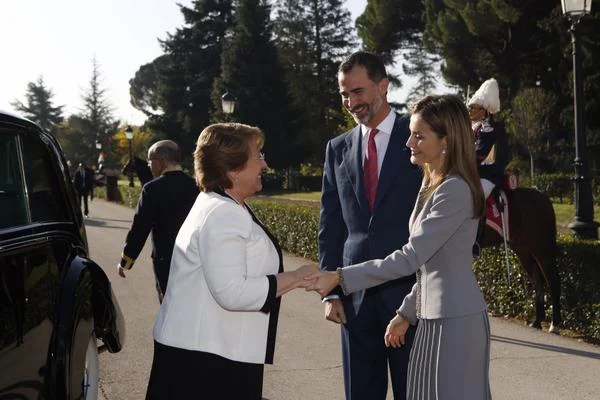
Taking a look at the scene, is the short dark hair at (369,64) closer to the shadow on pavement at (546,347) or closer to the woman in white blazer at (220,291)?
the woman in white blazer at (220,291)

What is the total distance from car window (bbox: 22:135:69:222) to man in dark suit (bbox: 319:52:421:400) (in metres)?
1.55

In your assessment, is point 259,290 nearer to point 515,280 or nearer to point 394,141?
point 394,141

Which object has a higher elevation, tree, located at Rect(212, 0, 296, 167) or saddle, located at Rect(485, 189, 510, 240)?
tree, located at Rect(212, 0, 296, 167)

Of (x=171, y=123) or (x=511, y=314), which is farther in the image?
(x=171, y=123)

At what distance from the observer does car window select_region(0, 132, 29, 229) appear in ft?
12.6

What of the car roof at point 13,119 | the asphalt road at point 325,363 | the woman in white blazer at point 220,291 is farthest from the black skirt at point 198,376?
the asphalt road at point 325,363

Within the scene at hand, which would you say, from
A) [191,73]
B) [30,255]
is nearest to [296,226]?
[30,255]

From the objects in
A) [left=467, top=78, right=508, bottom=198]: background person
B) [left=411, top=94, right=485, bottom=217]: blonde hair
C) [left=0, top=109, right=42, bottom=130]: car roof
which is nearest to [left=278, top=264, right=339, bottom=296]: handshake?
[left=411, top=94, right=485, bottom=217]: blonde hair

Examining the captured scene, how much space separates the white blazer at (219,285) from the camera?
306cm

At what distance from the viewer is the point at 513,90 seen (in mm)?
38844

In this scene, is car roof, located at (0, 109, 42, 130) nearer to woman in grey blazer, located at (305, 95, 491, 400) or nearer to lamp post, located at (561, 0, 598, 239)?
woman in grey blazer, located at (305, 95, 491, 400)

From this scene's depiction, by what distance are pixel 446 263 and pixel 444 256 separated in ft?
0.10

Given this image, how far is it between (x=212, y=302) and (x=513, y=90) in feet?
124

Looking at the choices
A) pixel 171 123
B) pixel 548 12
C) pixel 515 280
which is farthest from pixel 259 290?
pixel 171 123
